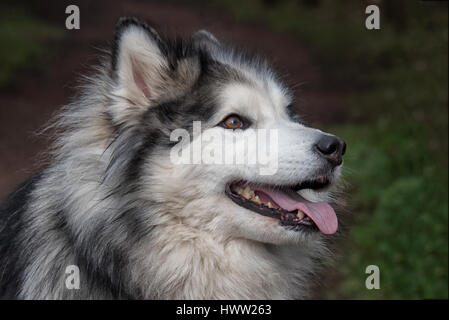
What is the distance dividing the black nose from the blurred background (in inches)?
32.3

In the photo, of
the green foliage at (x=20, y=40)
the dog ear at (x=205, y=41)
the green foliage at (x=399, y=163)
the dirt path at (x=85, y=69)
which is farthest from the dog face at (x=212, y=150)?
the green foliage at (x=20, y=40)

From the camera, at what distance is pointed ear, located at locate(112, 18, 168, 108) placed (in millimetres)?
3266

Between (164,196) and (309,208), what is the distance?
806 millimetres

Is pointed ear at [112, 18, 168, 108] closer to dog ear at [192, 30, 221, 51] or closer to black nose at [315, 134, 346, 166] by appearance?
dog ear at [192, 30, 221, 51]

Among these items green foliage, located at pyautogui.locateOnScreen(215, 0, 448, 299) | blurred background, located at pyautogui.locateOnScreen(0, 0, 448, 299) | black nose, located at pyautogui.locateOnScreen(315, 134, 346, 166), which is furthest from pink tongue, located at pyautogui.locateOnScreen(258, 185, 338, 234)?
green foliage, located at pyautogui.locateOnScreen(215, 0, 448, 299)

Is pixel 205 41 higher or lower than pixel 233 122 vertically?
higher

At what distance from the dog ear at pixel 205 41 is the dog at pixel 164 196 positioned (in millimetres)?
289

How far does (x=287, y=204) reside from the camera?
338cm

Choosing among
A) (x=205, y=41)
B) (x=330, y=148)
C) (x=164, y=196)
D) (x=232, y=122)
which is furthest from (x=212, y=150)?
(x=205, y=41)

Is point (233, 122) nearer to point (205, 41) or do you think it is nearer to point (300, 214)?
point (300, 214)

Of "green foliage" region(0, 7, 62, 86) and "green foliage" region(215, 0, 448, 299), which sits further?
"green foliage" region(0, 7, 62, 86)

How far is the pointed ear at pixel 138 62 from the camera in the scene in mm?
3266

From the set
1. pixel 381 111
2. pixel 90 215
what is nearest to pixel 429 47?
pixel 381 111

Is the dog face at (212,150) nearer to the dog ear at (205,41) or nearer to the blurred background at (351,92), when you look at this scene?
the dog ear at (205,41)
